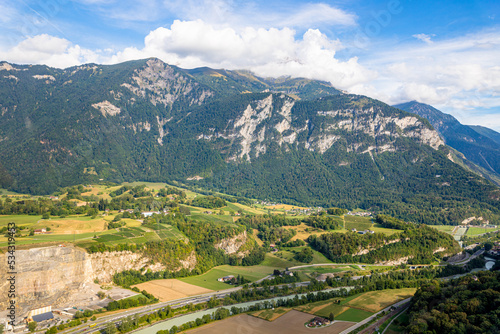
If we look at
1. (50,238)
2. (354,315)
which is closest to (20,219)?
(50,238)

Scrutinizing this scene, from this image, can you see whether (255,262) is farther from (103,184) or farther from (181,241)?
(103,184)

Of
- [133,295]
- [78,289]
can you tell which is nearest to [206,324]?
[133,295]

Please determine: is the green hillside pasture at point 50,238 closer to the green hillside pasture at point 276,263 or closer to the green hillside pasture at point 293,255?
the green hillside pasture at point 276,263

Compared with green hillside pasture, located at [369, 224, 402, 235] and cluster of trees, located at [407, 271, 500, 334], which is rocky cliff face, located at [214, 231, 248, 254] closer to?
green hillside pasture, located at [369, 224, 402, 235]

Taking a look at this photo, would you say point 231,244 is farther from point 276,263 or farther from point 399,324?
point 399,324

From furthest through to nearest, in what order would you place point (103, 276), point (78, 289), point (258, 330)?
point (103, 276), point (78, 289), point (258, 330)
